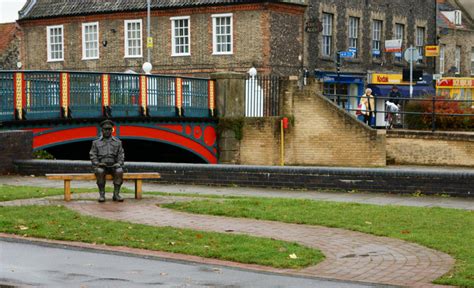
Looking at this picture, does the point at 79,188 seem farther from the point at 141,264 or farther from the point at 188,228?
the point at 141,264

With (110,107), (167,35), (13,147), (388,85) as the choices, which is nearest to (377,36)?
(388,85)

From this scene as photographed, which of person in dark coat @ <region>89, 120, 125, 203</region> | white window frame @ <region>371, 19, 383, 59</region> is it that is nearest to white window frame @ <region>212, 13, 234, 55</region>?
white window frame @ <region>371, 19, 383, 59</region>

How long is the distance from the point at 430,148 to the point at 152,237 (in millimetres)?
21969

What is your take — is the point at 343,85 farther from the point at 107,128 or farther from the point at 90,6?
the point at 107,128

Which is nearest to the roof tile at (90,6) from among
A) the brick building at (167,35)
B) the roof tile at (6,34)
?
the brick building at (167,35)

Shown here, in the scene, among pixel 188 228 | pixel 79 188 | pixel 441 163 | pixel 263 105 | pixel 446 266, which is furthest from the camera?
pixel 263 105

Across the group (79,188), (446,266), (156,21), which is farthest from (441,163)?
(446,266)

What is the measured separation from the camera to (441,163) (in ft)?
109

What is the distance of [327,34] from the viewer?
162 feet

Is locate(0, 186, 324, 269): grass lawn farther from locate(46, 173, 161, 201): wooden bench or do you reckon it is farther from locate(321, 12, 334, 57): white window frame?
locate(321, 12, 334, 57): white window frame

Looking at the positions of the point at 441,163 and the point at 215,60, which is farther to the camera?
the point at 215,60

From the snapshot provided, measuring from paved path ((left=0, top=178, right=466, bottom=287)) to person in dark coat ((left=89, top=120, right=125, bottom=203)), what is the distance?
1.37 ft

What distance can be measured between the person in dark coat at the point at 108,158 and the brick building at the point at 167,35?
27382 mm

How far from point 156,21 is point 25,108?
70.6 ft
